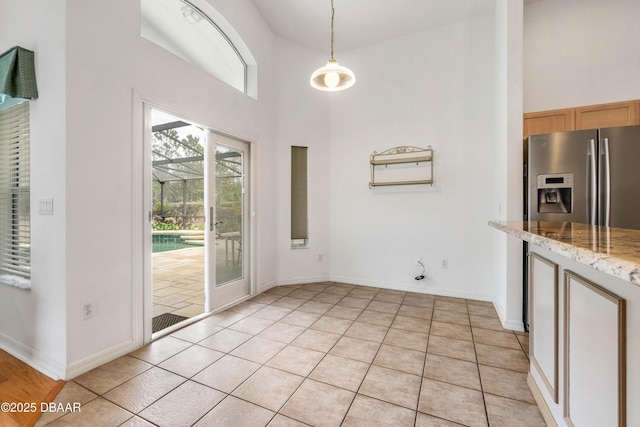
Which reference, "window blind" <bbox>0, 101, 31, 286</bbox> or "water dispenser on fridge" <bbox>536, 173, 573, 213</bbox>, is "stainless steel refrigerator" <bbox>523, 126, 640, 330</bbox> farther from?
"window blind" <bbox>0, 101, 31, 286</bbox>

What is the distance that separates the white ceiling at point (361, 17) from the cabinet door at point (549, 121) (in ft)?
5.07

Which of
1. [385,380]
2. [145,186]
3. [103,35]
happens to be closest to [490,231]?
[385,380]

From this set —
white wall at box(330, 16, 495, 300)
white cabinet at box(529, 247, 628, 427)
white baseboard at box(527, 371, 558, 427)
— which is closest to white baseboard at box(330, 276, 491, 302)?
white wall at box(330, 16, 495, 300)

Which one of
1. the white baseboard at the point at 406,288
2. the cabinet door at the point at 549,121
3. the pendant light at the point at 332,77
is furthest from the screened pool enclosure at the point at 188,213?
the cabinet door at the point at 549,121

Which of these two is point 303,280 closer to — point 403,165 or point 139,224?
point 403,165

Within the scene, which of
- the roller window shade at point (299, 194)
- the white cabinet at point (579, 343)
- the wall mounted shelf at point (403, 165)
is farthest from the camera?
the roller window shade at point (299, 194)

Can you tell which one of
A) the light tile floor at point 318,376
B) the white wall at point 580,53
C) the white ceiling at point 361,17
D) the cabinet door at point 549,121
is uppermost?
the white ceiling at point 361,17

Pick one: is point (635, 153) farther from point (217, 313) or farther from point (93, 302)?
point (93, 302)

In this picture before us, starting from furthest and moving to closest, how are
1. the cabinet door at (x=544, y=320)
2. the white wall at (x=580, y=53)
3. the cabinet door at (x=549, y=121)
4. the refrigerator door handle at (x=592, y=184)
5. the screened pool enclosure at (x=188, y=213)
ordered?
the screened pool enclosure at (x=188, y=213)
the white wall at (x=580, y=53)
the cabinet door at (x=549, y=121)
the refrigerator door handle at (x=592, y=184)
the cabinet door at (x=544, y=320)

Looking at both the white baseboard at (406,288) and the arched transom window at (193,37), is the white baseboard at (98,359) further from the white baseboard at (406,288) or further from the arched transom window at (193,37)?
the white baseboard at (406,288)

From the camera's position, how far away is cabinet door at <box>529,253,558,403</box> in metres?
1.37

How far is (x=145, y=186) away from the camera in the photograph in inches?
92.4

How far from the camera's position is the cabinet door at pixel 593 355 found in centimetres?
87

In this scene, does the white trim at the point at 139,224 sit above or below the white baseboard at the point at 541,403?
above
